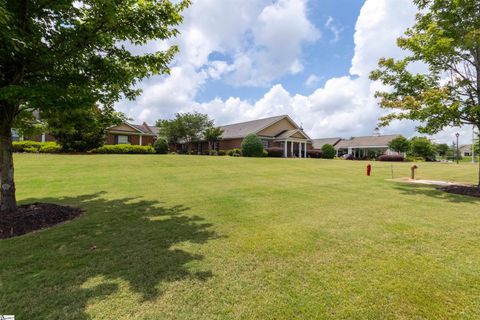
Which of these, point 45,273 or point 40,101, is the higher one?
point 40,101

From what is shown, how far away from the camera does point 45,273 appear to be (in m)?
3.65

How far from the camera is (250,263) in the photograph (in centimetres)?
398

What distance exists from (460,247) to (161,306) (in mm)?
5126

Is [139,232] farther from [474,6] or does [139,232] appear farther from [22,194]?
[474,6]

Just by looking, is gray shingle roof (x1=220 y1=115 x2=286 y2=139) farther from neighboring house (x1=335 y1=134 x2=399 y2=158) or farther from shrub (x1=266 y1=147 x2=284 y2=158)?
neighboring house (x1=335 y1=134 x2=399 y2=158)

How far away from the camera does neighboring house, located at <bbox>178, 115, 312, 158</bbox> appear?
38.5m

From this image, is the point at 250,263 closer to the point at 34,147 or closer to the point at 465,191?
the point at 465,191

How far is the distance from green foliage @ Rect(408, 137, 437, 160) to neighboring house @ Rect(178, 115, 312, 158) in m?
21.2

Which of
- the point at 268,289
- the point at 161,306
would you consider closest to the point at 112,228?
the point at 161,306

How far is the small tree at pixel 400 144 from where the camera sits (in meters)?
47.8

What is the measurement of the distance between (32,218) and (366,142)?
61.6 m

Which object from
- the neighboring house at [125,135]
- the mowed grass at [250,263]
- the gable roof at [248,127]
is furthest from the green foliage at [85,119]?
the gable roof at [248,127]

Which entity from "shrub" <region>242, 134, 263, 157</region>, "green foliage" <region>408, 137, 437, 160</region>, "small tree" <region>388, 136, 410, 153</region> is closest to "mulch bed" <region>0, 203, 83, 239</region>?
"shrub" <region>242, 134, 263, 157</region>

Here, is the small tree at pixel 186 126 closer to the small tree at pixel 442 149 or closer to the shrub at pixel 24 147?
the shrub at pixel 24 147
